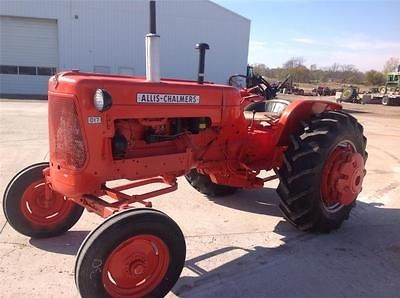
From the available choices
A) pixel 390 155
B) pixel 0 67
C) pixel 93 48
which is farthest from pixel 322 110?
pixel 0 67

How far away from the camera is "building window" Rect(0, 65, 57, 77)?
2445 cm

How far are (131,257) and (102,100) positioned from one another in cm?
109

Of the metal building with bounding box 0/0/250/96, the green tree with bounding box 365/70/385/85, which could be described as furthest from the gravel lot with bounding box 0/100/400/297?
the green tree with bounding box 365/70/385/85

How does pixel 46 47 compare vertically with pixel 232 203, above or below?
above

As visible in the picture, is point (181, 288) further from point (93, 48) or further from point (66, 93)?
point (93, 48)

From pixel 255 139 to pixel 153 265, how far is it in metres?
1.94

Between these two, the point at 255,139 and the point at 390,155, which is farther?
the point at 390,155

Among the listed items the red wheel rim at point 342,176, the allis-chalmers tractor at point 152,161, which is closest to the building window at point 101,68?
the allis-chalmers tractor at point 152,161

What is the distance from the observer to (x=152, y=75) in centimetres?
346

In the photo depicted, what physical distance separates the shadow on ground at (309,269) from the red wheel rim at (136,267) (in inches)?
10.8

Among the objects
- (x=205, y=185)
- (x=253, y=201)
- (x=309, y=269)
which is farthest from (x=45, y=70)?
(x=309, y=269)

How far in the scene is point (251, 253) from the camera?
3902mm

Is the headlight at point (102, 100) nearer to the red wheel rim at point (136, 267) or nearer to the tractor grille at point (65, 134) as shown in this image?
the tractor grille at point (65, 134)

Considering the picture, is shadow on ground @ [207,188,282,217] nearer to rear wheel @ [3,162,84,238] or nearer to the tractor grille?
rear wheel @ [3,162,84,238]
